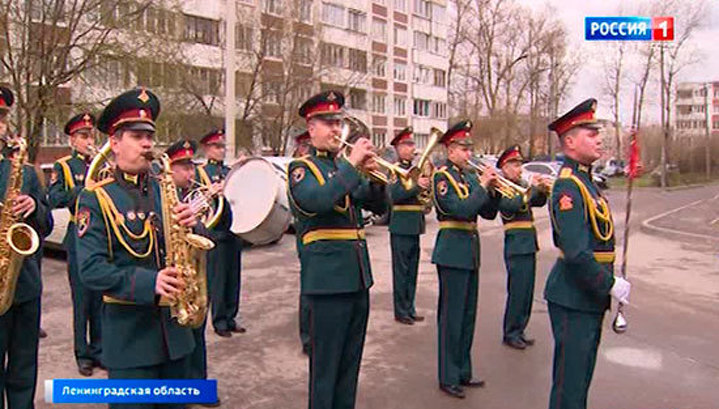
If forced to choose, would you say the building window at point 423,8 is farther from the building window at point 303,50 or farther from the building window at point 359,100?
the building window at point 303,50

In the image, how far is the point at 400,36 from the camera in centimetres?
5519

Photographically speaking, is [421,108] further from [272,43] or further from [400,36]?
[272,43]

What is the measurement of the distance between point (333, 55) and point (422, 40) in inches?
779

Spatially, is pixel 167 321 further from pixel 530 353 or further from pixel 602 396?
pixel 530 353

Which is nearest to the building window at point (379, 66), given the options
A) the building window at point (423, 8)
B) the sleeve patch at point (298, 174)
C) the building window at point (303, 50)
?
the building window at point (423, 8)

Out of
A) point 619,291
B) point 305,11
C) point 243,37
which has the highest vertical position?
point 305,11

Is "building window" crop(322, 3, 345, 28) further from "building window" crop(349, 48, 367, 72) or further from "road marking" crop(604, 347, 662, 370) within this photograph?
"road marking" crop(604, 347, 662, 370)

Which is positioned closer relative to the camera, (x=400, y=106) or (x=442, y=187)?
A: (x=442, y=187)

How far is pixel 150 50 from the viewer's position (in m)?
17.4

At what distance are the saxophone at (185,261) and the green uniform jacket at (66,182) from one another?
3.42 metres

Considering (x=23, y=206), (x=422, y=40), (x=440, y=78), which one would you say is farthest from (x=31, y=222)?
(x=440, y=78)

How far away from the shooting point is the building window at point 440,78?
60487 millimetres

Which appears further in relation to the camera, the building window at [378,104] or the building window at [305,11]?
the building window at [378,104]

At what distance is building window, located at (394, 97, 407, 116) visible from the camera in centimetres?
5521
